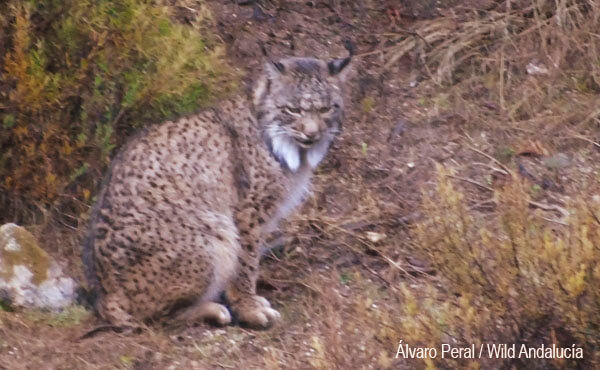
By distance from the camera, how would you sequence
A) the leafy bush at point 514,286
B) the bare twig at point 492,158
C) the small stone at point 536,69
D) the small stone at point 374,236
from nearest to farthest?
1. the leafy bush at point 514,286
2. the small stone at point 374,236
3. the bare twig at point 492,158
4. the small stone at point 536,69

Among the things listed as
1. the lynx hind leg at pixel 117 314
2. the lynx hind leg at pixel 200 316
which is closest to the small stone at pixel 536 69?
the lynx hind leg at pixel 200 316

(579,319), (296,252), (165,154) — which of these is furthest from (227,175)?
(579,319)

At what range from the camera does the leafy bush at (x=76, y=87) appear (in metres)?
5.32

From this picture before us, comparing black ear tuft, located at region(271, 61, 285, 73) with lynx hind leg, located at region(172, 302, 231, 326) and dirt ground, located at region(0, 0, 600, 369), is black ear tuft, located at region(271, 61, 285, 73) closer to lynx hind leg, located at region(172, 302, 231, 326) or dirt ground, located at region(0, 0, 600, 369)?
dirt ground, located at region(0, 0, 600, 369)

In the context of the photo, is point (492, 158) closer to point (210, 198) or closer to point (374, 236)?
point (374, 236)

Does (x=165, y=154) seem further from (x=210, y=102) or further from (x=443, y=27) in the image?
(x=443, y=27)

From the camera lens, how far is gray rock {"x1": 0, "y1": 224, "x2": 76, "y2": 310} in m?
4.95

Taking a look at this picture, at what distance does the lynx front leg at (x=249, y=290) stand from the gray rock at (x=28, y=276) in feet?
2.53

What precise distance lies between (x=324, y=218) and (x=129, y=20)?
1.49m

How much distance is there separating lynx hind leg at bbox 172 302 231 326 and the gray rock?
53 cm

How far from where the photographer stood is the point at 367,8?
7.41 m

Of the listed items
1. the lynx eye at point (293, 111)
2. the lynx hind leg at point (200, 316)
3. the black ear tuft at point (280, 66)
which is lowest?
the lynx hind leg at point (200, 316)

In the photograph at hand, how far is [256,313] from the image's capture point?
508 centimetres

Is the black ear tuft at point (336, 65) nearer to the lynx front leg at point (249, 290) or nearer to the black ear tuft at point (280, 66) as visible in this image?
the black ear tuft at point (280, 66)
